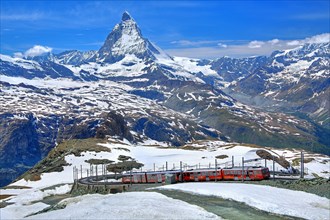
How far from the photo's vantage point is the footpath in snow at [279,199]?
5397 centimetres

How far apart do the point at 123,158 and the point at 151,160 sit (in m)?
11.8

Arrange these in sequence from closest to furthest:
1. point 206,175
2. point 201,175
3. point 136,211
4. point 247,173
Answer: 1. point 136,211
2. point 247,173
3. point 206,175
4. point 201,175

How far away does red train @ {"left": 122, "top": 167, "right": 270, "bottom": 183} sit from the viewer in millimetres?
→ 96312

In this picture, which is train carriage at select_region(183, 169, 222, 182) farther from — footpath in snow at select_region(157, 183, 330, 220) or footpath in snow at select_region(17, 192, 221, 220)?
footpath in snow at select_region(17, 192, 221, 220)

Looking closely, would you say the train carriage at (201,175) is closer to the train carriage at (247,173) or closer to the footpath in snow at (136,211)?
the train carriage at (247,173)

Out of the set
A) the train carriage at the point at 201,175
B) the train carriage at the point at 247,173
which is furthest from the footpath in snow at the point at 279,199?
the train carriage at the point at 201,175

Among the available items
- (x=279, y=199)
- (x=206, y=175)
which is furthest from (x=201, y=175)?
(x=279, y=199)

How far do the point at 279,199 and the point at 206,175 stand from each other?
4467 cm

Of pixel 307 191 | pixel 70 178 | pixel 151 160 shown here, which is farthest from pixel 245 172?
pixel 151 160

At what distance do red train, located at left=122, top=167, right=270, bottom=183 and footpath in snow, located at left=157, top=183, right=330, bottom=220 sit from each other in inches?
877

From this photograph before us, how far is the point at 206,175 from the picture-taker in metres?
106

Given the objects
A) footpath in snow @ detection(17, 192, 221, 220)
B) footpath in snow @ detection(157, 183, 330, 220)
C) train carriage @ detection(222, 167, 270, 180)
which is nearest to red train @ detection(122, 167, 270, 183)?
train carriage @ detection(222, 167, 270, 180)

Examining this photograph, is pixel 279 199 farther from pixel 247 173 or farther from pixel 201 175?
pixel 201 175

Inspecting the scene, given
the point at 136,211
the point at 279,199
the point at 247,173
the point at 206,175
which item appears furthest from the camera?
the point at 206,175
